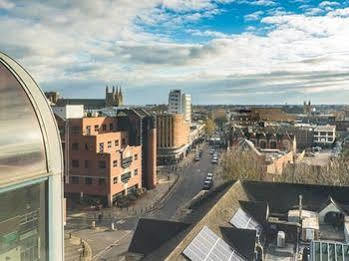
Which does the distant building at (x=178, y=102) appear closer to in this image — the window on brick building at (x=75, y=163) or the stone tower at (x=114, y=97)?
the stone tower at (x=114, y=97)

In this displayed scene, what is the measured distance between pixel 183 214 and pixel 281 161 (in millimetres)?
36660

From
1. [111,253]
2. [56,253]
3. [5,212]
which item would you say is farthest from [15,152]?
[111,253]

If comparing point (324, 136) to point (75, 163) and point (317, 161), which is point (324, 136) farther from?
point (75, 163)

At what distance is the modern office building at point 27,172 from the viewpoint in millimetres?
3943

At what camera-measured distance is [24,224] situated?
4.16 metres

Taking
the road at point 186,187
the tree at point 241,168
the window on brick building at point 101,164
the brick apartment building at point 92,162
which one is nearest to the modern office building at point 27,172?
the road at point 186,187

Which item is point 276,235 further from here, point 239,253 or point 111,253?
point 111,253

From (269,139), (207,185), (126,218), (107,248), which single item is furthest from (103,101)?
(107,248)

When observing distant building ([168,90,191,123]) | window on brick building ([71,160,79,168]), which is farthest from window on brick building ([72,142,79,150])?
distant building ([168,90,191,123])

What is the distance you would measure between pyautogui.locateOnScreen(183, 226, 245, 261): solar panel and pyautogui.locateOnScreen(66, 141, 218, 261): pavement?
8687 mm

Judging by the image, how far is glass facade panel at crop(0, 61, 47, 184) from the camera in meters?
3.93

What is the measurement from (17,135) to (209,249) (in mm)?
18626

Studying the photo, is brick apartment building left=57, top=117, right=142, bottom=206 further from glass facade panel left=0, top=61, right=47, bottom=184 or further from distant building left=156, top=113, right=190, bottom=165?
glass facade panel left=0, top=61, right=47, bottom=184

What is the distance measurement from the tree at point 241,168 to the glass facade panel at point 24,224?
49.0 meters
